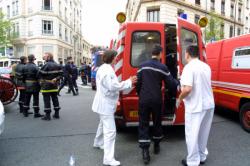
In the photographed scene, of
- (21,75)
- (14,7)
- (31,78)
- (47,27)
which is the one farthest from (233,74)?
(14,7)

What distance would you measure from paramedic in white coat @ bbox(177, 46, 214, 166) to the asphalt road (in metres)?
0.50

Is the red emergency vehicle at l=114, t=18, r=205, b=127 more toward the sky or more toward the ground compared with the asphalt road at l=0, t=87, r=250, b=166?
more toward the sky

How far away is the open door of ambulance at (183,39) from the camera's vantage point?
4.62 meters

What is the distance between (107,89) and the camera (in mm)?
3902

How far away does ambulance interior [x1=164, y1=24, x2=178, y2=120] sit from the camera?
5102mm

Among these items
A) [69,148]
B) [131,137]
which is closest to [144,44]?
[131,137]

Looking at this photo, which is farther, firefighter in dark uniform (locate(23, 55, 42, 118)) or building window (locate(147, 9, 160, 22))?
building window (locate(147, 9, 160, 22))

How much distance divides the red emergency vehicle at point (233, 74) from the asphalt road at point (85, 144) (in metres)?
0.55

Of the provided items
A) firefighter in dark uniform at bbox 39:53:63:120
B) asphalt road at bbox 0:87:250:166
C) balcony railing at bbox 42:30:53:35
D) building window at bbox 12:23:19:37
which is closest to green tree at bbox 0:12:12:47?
building window at bbox 12:23:19:37

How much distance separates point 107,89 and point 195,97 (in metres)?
1.38

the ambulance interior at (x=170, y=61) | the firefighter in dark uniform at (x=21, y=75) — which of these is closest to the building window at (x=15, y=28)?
the firefighter in dark uniform at (x=21, y=75)

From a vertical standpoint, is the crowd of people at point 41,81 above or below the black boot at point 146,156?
above

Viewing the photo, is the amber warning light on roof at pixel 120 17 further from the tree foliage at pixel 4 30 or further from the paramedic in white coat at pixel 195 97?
the tree foliage at pixel 4 30

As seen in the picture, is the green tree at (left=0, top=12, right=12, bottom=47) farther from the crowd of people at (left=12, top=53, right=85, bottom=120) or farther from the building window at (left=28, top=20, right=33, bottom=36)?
the crowd of people at (left=12, top=53, right=85, bottom=120)
